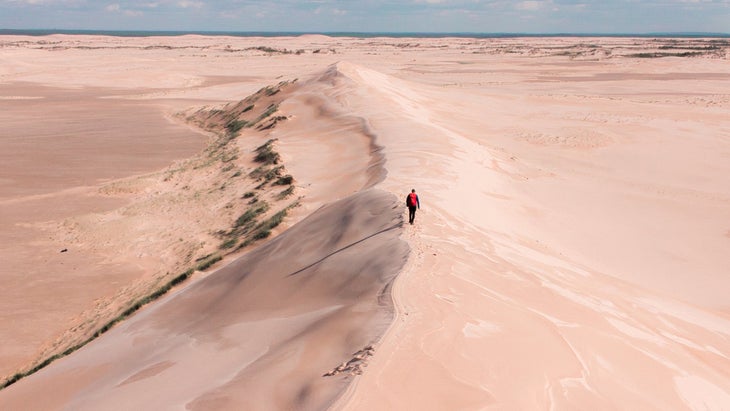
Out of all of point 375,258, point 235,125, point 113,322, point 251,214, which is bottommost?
point 235,125

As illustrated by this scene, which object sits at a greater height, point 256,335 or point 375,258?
point 375,258

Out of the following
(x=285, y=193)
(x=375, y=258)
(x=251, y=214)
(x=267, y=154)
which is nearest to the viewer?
(x=375, y=258)

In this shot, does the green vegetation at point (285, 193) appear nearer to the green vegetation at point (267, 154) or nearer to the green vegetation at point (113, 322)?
the green vegetation at point (267, 154)

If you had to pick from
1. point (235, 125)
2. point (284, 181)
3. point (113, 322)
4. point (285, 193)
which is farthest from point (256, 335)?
point (235, 125)

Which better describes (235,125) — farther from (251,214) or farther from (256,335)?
(256,335)

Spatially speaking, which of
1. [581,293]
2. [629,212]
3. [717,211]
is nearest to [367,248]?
[581,293]

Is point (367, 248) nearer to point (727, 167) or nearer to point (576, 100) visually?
point (727, 167)

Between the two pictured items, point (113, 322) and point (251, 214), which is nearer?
point (113, 322)

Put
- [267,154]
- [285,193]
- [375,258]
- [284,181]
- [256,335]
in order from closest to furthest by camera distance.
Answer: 1. [256,335]
2. [375,258]
3. [285,193]
4. [284,181]
5. [267,154]

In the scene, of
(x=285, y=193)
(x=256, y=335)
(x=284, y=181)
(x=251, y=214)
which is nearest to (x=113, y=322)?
(x=256, y=335)
